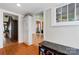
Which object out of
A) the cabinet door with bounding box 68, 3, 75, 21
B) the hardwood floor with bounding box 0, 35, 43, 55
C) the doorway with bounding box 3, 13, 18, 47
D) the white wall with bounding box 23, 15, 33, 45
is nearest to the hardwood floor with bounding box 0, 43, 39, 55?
the hardwood floor with bounding box 0, 35, 43, 55

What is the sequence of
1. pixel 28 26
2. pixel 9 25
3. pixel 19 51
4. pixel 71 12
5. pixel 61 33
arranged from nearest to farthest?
pixel 71 12 < pixel 61 33 < pixel 19 51 < pixel 9 25 < pixel 28 26

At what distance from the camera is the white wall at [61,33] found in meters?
1.27

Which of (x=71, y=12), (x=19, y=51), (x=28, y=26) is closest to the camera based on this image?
(x=71, y=12)

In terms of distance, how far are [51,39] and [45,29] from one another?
23 centimetres

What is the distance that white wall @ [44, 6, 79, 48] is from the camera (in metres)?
1.27

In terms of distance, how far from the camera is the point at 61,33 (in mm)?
1480

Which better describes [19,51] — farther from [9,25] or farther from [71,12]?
[71,12]

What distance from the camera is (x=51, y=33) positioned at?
1.70 m

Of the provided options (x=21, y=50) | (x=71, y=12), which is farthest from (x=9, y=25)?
(x=71, y=12)

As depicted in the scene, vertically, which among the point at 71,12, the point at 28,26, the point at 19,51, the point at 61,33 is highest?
the point at 71,12

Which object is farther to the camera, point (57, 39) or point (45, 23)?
point (45, 23)

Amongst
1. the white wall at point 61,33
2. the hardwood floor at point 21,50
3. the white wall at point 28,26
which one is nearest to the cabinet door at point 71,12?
the white wall at point 61,33
